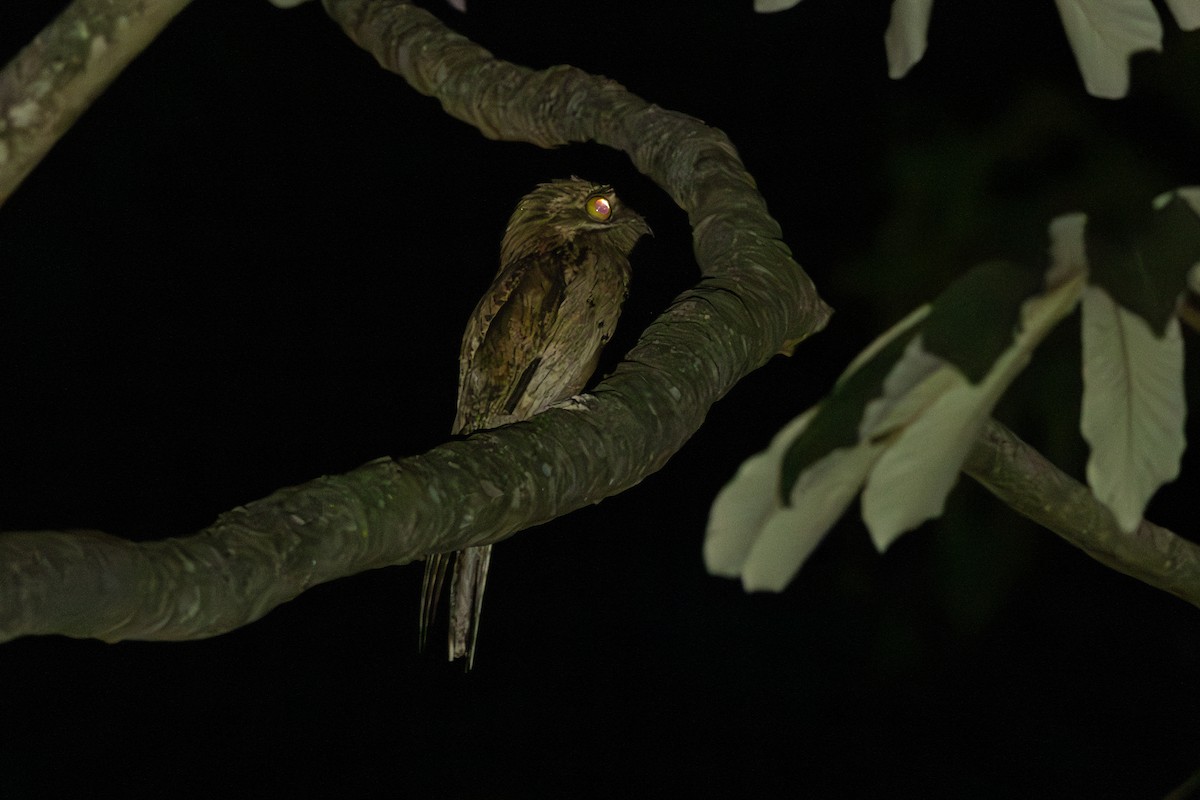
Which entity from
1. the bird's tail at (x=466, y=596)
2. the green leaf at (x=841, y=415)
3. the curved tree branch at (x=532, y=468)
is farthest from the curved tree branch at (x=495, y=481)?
the bird's tail at (x=466, y=596)

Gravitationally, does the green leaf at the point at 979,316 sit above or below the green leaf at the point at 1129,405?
above

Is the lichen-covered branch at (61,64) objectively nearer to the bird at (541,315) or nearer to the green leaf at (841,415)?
the green leaf at (841,415)

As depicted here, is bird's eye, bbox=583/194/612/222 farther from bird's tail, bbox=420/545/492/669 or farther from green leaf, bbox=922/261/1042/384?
green leaf, bbox=922/261/1042/384

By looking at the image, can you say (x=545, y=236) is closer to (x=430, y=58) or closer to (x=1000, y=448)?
(x=430, y=58)

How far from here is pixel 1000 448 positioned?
1604mm

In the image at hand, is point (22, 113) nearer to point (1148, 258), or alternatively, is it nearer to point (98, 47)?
point (98, 47)

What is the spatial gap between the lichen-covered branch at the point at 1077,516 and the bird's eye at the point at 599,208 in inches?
41.0

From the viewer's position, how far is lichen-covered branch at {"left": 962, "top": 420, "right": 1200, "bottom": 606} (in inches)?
64.2

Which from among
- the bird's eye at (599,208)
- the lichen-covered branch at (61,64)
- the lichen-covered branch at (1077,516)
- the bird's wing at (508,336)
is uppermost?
the bird's eye at (599,208)

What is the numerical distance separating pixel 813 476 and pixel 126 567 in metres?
0.44

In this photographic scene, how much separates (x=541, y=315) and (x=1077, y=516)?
110 cm

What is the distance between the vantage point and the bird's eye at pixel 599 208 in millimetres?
2475

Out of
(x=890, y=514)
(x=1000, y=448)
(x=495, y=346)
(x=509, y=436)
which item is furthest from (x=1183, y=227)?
(x=495, y=346)

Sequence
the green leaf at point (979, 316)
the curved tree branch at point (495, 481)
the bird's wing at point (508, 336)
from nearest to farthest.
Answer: the green leaf at point (979, 316) < the curved tree branch at point (495, 481) < the bird's wing at point (508, 336)
